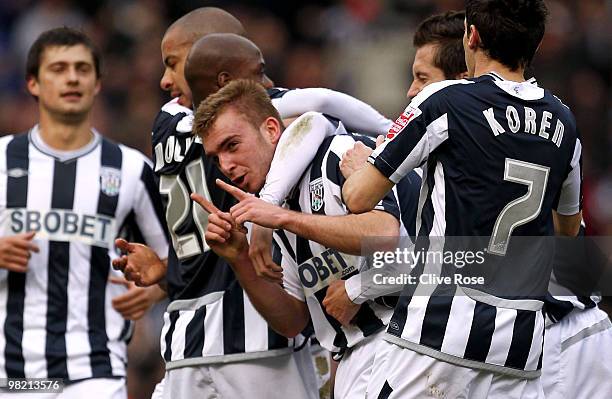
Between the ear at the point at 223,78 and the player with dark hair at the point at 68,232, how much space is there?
1.35 m

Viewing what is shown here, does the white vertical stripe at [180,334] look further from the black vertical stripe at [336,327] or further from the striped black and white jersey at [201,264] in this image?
the black vertical stripe at [336,327]

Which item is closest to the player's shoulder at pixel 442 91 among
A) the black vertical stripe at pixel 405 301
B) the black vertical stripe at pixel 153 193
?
the black vertical stripe at pixel 405 301

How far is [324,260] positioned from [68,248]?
1.98 meters

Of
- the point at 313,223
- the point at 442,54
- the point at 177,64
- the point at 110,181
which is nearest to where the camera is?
the point at 313,223

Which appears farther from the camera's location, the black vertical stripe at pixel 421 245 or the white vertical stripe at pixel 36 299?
the white vertical stripe at pixel 36 299

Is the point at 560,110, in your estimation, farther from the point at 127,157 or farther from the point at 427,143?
the point at 127,157

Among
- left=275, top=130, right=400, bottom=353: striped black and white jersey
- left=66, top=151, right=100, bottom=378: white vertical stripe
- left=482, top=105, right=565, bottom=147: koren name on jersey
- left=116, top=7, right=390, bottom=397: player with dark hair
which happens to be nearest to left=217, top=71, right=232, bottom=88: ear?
left=116, top=7, right=390, bottom=397: player with dark hair

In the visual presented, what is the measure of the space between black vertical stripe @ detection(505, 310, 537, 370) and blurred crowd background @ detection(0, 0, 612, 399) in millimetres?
6400

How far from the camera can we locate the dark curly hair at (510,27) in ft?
14.2

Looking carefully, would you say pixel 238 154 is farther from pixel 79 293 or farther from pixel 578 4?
pixel 578 4

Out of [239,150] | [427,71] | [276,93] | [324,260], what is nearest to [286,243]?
[324,260]

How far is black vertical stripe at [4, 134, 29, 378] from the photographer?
6.36 metres

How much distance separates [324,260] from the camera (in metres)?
5.11

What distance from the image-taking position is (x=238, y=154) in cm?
504
